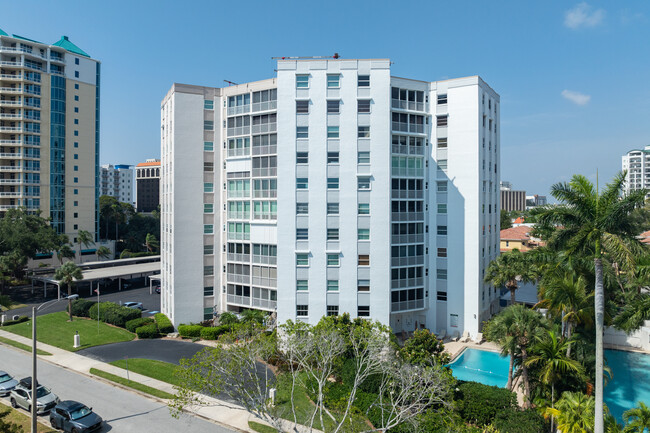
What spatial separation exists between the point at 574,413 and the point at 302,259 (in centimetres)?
2464

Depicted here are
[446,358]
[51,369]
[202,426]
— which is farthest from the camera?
[51,369]

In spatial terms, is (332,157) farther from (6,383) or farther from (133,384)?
(6,383)

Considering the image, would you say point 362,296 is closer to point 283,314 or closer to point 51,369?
point 283,314

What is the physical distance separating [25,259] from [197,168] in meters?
40.3

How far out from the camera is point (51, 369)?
3359 centimetres

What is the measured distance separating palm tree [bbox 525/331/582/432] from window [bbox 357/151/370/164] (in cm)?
2169

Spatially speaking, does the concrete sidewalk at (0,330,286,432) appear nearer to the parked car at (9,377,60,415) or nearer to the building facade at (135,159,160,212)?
the parked car at (9,377,60,415)

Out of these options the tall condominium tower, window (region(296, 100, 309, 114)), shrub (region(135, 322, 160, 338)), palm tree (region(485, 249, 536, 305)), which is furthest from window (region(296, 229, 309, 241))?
the tall condominium tower

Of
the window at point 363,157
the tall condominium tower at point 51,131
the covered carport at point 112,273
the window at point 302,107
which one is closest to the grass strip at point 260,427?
the window at point 363,157

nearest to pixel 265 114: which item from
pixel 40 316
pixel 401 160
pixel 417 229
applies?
pixel 401 160

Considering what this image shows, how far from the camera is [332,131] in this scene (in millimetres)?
38531

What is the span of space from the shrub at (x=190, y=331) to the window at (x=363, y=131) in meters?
26.9

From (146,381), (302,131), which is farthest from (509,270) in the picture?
(146,381)

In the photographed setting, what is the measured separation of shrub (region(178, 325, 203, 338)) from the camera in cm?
4178
